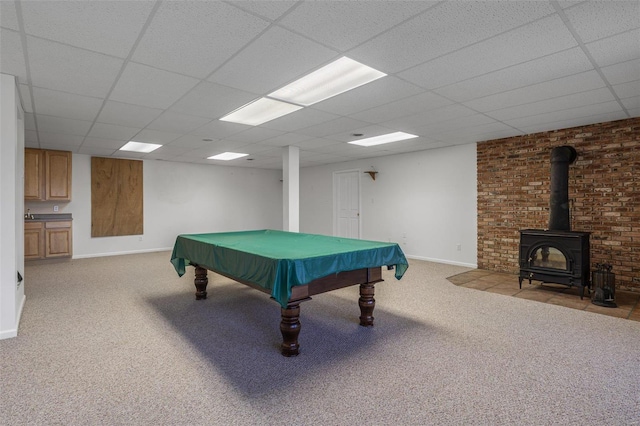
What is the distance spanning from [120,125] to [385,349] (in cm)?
456

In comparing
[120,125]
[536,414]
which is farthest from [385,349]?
[120,125]

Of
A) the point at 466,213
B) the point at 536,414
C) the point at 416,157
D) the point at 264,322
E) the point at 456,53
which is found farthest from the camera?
the point at 416,157

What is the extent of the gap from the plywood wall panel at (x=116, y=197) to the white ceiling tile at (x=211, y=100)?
15.8 ft

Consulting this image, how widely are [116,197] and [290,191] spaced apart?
14.9ft

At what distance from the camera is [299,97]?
11.9ft

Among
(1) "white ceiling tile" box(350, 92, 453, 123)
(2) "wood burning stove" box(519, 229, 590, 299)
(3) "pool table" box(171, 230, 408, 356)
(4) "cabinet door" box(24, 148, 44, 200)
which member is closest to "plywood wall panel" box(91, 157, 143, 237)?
(4) "cabinet door" box(24, 148, 44, 200)

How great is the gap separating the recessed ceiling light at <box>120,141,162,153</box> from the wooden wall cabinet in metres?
1.26

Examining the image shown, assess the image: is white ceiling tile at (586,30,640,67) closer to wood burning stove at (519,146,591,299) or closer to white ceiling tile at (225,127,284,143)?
wood burning stove at (519,146,591,299)

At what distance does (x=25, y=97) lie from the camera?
3.42m

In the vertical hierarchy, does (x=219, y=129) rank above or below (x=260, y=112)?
below

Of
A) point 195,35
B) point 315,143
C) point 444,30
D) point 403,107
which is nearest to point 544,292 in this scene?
point 403,107

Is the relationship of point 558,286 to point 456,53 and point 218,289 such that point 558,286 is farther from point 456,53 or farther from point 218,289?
point 218,289

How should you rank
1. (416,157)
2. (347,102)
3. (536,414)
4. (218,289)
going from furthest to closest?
(416,157), (218,289), (347,102), (536,414)

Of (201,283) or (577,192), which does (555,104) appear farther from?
(201,283)
